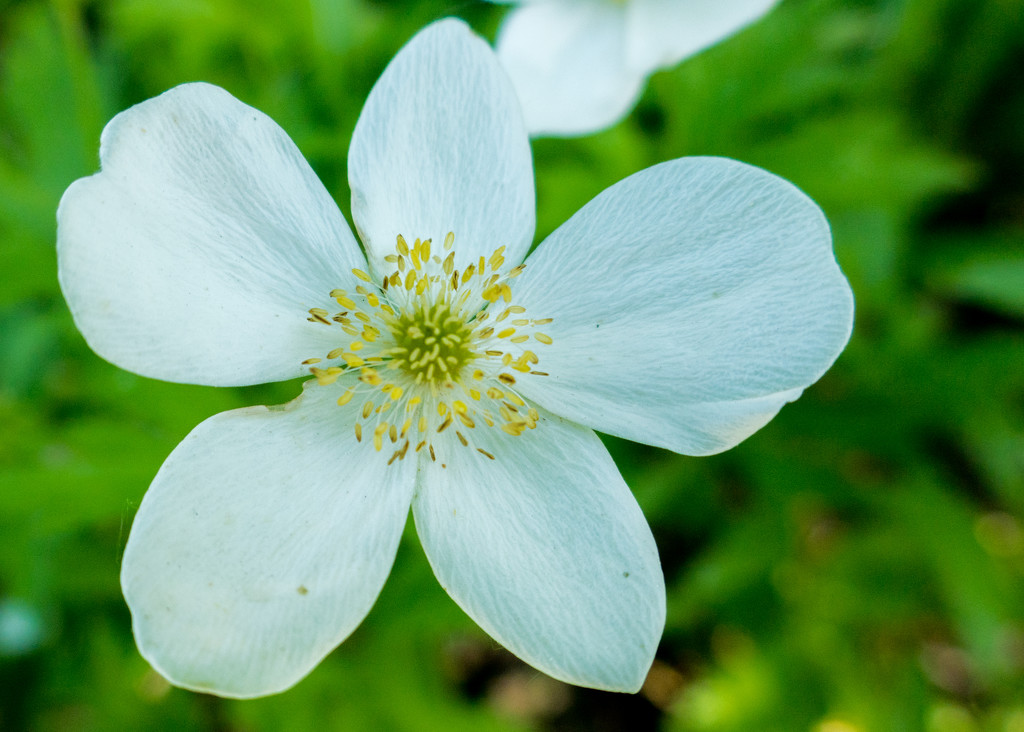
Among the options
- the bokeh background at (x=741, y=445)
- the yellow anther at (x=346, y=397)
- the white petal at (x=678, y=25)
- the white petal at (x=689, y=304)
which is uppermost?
the white petal at (x=678, y=25)

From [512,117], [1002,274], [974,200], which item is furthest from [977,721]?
[512,117]

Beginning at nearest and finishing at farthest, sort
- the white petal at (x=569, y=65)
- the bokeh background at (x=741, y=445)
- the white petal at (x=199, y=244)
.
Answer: the white petal at (x=199, y=244) → the white petal at (x=569, y=65) → the bokeh background at (x=741, y=445)

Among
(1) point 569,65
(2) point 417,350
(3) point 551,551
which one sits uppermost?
(1) point 569,65

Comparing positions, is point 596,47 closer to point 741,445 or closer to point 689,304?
point 689,304

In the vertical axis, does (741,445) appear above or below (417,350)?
below

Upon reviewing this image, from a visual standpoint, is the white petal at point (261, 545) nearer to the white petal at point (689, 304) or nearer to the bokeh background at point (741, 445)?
the white petal at point (689, 304)

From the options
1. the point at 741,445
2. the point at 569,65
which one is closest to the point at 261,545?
the point at 569,65

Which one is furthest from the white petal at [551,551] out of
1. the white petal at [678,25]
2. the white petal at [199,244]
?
the white petal at [678,25]
